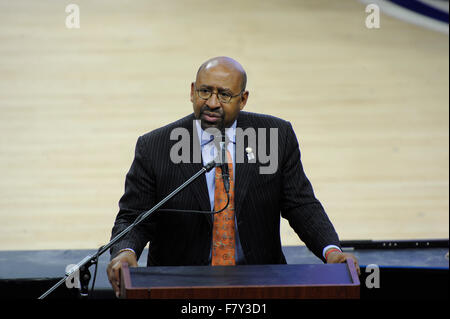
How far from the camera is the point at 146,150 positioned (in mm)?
2191

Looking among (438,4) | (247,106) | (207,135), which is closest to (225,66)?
(207,135)

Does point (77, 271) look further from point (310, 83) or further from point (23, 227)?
point (310, 83)

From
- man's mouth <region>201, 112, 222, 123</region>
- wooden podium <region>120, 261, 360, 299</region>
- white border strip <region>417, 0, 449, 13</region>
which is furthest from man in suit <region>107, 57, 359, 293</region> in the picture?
white border strip <region>417, 0, 449, 13</region>

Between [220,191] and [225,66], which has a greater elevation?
[225,66]

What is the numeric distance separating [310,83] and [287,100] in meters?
0.24

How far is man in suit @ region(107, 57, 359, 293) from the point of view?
79.7 inches

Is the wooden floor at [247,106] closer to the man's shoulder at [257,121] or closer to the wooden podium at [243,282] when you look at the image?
the man's shoulder at [257,121]

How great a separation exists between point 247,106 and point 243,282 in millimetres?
3353

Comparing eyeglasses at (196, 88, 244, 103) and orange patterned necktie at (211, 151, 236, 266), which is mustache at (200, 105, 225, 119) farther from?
orange patterned necktie at (211, 151, 236, 266)

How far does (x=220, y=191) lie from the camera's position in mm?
Result: 2096

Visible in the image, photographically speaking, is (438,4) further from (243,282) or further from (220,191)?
(243,282)

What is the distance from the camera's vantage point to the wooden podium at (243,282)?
1403 millimetres
